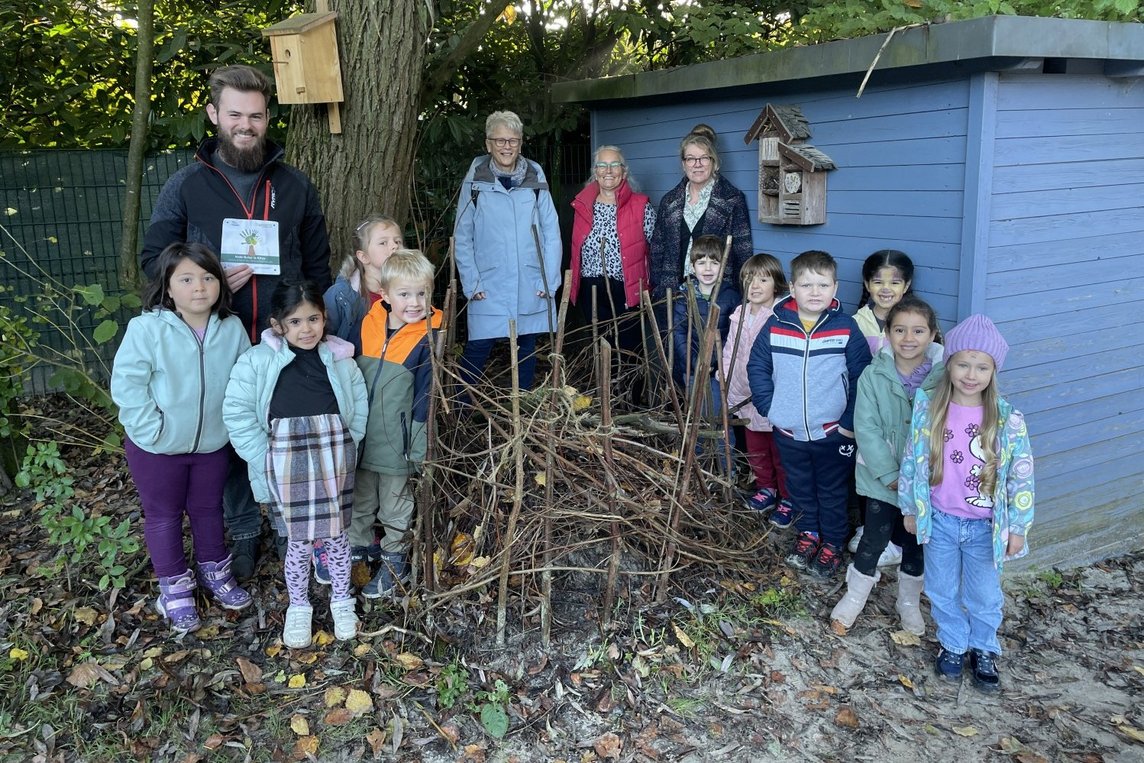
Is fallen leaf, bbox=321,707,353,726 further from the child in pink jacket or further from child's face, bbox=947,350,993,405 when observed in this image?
child's face, bbox=947,350,993,405

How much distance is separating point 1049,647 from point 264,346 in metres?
3.49

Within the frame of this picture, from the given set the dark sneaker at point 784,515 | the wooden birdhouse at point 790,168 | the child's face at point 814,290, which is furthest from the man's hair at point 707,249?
the dark sneaker at point 784,515

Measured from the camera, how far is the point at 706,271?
461 cm

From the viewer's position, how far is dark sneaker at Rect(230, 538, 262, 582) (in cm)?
386

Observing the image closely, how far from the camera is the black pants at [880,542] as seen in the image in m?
3.68

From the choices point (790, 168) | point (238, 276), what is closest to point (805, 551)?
point (790, 168)

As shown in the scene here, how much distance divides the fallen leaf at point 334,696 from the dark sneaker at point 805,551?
211 cm

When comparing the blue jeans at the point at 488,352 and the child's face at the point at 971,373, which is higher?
the child's face at the point at 971,373

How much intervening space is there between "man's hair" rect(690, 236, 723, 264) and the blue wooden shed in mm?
412

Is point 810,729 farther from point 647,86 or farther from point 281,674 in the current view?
point 647,86

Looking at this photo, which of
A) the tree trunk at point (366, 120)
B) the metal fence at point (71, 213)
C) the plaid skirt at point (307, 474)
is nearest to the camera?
the plaid skirt at point (307, 474)

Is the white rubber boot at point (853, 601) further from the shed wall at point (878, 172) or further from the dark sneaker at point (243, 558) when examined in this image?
the dark sneaker at point (243, 558)

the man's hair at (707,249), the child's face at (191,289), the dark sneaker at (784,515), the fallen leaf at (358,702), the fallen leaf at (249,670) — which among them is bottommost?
the fallen leaf at (358,702)

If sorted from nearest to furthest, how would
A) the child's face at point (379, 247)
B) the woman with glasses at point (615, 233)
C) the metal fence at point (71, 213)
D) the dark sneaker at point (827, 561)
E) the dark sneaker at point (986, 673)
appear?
the dark sneaker at point (986, 673) < the child's face at point (379, 247) < the dark sneaker at point (827, 561) < the woman with glasses at point (615, 233) < the metal fence at point (71, 213)
